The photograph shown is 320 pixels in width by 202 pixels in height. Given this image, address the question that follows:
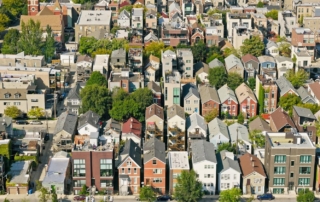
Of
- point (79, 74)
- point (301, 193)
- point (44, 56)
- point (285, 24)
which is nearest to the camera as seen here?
point (301, 193)

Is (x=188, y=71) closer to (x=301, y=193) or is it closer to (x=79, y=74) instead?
(x=79, y=74)

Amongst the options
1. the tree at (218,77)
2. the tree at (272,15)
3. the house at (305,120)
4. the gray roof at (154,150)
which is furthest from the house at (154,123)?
the tree at (272,15)

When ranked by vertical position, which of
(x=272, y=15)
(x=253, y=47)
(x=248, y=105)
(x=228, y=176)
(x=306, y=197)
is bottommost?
(x=306, y=197)

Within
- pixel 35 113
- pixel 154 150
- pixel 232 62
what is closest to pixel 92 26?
pixel 232 62

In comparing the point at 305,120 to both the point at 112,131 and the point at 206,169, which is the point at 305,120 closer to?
the point at 206,169

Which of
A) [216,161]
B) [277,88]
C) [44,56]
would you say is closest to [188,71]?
[277,88]

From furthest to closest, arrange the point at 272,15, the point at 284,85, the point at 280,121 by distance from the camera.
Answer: the point at 272,15, the point at 284,85, the point at 280,121
